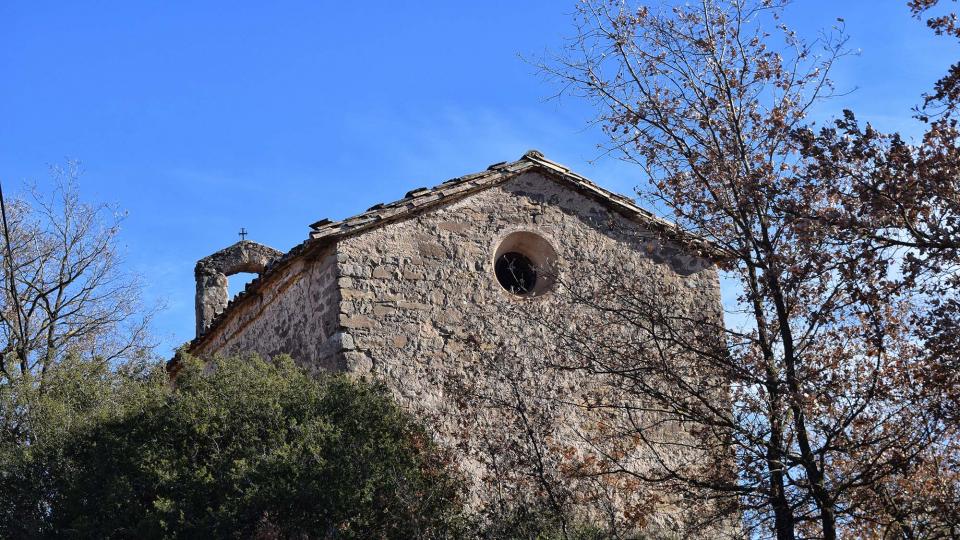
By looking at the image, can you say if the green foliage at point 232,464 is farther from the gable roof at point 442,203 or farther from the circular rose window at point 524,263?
the circular rose window at point 524,263

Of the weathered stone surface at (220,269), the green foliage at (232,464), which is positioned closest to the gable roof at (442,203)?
the green foliage at (232,464)

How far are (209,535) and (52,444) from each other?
82.2 inches

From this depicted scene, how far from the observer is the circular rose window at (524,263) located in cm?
1350

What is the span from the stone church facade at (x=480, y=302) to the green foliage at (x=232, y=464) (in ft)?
2.18

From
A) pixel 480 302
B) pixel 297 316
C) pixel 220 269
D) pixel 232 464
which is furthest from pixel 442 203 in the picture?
pixel 220 269

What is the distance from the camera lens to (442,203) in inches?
521

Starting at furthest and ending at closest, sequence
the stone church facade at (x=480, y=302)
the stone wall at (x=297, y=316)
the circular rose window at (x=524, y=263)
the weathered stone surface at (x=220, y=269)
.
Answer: the weathered stone surface at (x=220, y=269) → the circular rose window at (x=524, y=263) → the stone wall at (x=297, y=316) → the stone church facade at (x=480, y=302)

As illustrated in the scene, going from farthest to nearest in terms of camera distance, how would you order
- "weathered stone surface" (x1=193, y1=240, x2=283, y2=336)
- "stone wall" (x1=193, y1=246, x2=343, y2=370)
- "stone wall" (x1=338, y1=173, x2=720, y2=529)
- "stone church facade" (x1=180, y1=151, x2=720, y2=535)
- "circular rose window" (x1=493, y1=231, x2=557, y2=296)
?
"weathered stone surface" (x1=193, y1=240, x2=283, y2=336) < "circular rose window" (x1=493, y1=231, x2=557, y2=296) < "stone wall" (x1=193, y1=246, x2=343, y2=370) < "stone church facade" (x1=180, y1=151, x2=720, y2=535) < "stone wall" (x1=338, y1=173, x2=720, y2=529)

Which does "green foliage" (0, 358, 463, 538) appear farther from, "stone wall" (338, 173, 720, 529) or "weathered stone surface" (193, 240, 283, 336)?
"weathered stone surface" (193, 240, 283, 336)

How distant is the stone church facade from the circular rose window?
0.02m

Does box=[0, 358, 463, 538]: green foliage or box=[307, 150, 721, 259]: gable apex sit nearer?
box=[0, 358, 463, 538]: green foliage

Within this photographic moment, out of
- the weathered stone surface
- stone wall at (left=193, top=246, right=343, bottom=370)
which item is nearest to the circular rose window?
stone wall at (left=193, top=246, right=343, bottom=370)

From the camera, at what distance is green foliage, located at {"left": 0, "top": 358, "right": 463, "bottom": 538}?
10.3 m

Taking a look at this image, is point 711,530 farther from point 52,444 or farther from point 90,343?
point 90,343
